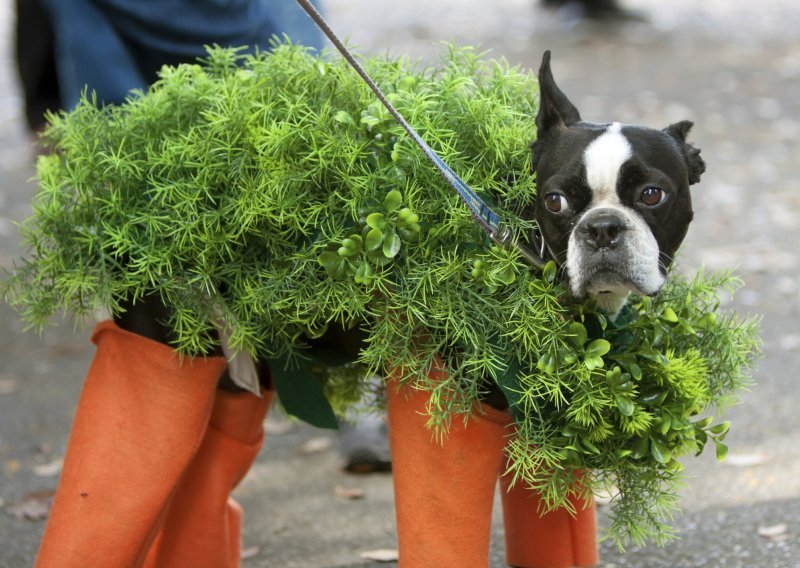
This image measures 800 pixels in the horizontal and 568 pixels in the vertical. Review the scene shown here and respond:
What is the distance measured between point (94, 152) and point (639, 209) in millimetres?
1192

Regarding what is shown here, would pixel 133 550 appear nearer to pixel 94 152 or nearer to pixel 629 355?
pixel 94 152

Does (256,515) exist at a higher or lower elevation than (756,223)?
lower

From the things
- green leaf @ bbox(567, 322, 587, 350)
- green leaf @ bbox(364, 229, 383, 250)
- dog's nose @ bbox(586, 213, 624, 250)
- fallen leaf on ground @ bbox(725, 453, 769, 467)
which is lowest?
green leaf @ bbox(567, 322, 587, 350)

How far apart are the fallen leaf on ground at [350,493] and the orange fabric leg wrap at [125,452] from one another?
4.26ft

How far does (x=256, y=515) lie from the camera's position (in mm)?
3547

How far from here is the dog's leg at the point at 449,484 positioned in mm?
2166

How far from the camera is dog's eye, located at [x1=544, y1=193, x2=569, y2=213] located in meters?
2.11

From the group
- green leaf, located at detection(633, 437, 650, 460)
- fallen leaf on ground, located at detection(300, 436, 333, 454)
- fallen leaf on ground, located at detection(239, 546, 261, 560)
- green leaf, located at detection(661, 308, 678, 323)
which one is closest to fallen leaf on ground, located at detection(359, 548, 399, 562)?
fallen leaf on ground, located at detection(239, 546, 261, 560)

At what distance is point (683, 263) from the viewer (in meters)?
5.27

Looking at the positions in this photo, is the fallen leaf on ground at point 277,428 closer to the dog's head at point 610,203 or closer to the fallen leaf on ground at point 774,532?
the fallen leaf on ground at point 774,532

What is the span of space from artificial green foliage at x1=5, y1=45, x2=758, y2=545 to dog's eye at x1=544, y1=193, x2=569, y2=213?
0.19 ft

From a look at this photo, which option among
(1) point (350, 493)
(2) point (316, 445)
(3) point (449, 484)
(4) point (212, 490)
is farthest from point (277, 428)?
(3) point (449, 484)

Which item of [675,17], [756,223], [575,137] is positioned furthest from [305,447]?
[675,17]

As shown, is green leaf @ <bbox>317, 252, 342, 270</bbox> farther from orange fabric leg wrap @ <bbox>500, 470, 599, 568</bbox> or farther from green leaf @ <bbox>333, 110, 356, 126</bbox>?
orange fabric leg wrap @ <bbox>500, 470, 599, 568</bbox>
